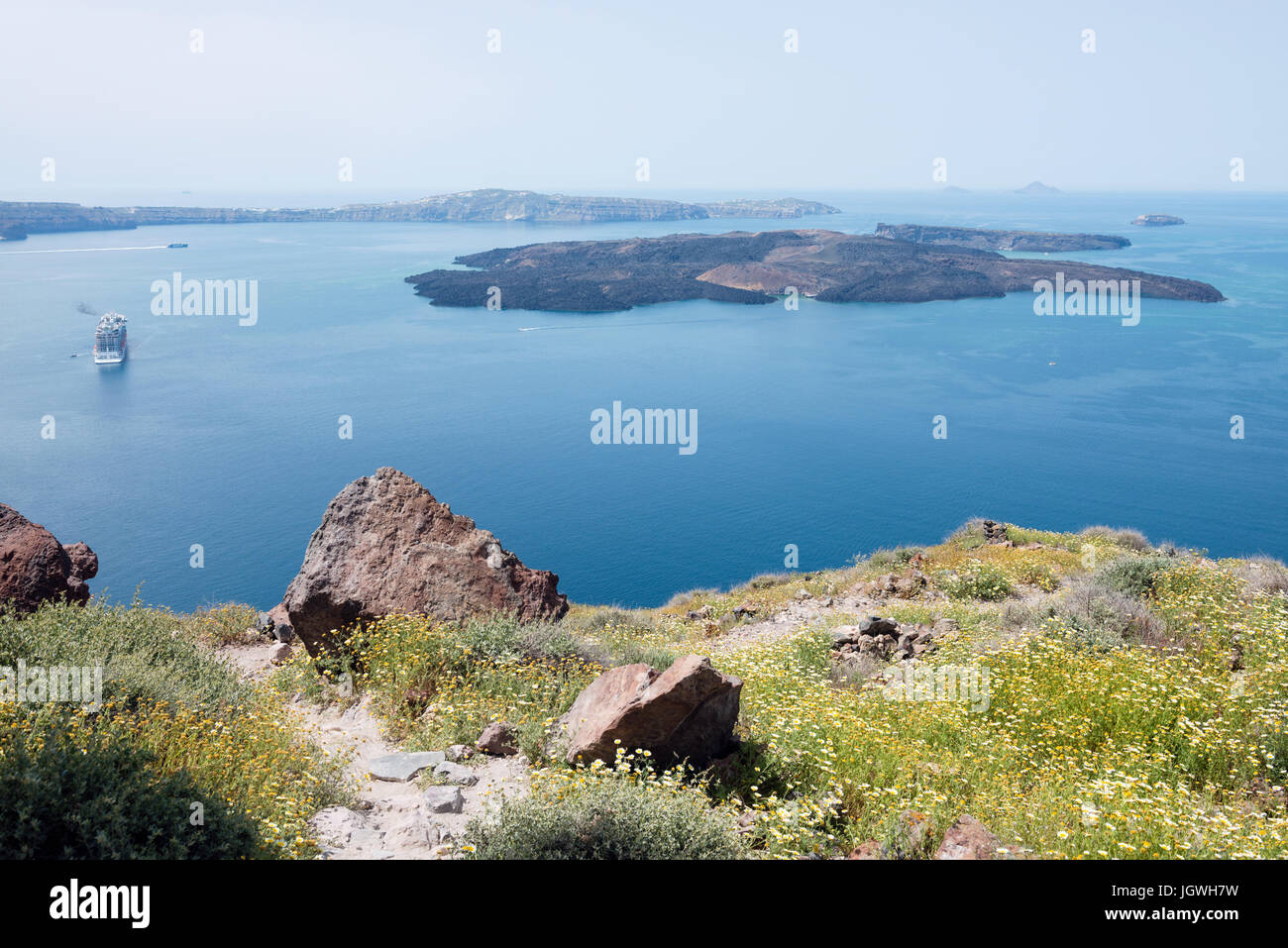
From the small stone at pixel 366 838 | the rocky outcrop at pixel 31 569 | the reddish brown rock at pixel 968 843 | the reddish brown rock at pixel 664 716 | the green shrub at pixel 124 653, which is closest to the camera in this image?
the reddish brown rock at pixel 968 843

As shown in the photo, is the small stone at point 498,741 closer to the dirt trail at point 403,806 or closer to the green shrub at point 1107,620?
the dirt trail at point 403,806

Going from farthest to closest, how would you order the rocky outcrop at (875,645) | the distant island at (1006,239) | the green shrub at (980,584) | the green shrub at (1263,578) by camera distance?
the distant island at (1006,239) → the green shrub at (980,584) → the green shrub at (1263,578) → the rocky outcrop at (875,645)

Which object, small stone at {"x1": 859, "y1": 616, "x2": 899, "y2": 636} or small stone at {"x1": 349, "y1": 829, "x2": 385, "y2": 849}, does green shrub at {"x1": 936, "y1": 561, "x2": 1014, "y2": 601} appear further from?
small stone at {"x1": 349, "y1": 829, "x2": 385, "y2": 849}

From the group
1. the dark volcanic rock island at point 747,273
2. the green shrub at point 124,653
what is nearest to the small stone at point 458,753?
the green shrub at point 124,653

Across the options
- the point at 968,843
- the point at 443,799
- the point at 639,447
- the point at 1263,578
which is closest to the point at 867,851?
the point at 968,843

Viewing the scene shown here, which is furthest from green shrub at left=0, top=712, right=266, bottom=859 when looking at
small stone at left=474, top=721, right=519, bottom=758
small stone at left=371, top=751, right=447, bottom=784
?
small stone at left=474, top=721, right=519, bottom=758
